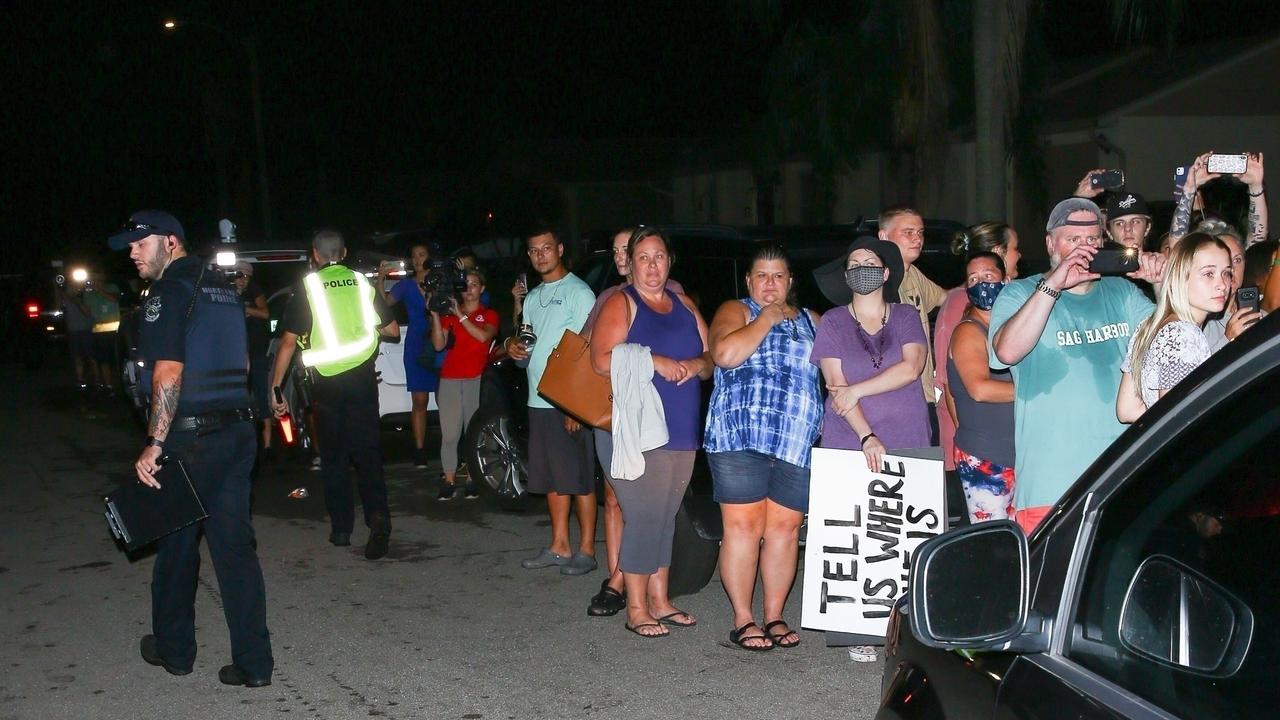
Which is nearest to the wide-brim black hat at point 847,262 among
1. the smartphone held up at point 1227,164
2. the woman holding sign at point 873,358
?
the woman holding sign at point 873,358

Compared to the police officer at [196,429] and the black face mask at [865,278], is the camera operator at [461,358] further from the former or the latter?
the black face mask at [865,278]

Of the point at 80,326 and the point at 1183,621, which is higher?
the point at 1183,621

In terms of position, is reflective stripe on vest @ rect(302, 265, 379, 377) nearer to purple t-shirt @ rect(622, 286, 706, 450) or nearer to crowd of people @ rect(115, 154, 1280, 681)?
crowd of people @ rect(115, 154, 1280, 681)

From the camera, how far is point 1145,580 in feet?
6.76

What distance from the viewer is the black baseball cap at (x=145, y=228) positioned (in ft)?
18.1

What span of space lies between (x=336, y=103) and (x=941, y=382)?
3649 centimetres

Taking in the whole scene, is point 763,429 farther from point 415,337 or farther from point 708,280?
point 415,337

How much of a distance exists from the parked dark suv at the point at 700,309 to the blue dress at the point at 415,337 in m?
1.01

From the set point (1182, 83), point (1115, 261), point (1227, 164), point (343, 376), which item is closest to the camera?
point (1115, 261)

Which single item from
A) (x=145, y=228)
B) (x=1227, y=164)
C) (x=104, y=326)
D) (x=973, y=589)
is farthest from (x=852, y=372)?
(x=104, y=326)

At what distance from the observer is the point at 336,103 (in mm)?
39875

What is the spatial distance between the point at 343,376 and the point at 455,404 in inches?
64.9

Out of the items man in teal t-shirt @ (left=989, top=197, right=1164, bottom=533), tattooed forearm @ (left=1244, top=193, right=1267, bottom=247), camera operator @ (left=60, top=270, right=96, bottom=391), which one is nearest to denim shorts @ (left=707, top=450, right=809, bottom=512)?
man in teal t-shirt @ (left=989, top=197, right=1164, bottom=533)

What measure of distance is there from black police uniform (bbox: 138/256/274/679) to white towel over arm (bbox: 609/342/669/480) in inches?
64.5
